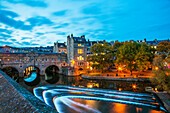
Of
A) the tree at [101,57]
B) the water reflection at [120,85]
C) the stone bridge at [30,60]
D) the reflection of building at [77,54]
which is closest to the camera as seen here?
the water reflection at [120,85]

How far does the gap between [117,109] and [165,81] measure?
9.94 m

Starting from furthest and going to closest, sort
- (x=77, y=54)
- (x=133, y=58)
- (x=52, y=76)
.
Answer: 1. (x=77, y=54)
2. (x=52, y=76)
3. (x=133, y=58)

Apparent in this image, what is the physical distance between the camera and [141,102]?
2128 centimetres

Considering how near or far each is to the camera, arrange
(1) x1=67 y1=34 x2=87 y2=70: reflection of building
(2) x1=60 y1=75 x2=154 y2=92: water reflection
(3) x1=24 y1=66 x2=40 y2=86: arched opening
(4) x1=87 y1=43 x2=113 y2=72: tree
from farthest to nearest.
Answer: (1) x1=67 y1=34 x2=87 y2=70: reflection of building < (4) x1=87 y1=43 x2=113 y2=72: tree < (3) x1=24 y1=66 x2=40 y2=86: arched opening < (2) x1=60 y1=75 x2=154 y2=92: water reflection

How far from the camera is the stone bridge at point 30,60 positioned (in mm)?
55691

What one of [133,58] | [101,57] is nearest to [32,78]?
[101,57]

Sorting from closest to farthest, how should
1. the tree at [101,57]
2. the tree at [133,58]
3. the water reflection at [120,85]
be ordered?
the water reflection at [120,85] → the tree at [133,58] → the tree at [101,57]

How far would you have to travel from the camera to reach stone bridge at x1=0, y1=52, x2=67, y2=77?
5569cm

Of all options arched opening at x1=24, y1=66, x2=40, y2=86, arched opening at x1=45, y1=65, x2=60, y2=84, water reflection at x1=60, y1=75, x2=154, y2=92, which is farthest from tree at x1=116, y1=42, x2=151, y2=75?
arched opening at x1=24, y1=66, x2=40, y2=86

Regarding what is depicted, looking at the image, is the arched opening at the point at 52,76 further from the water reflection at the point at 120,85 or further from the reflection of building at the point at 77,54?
the water reflection at the point at 120,85

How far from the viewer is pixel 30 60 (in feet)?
199

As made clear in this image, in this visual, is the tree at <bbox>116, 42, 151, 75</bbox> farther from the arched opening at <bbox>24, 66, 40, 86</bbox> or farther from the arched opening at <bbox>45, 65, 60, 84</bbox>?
the arched opening at <bbox>24, 66, 40, 86</bbox>

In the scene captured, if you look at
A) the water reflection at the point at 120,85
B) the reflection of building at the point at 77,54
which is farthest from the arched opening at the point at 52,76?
the water reflection at the point at 120,85

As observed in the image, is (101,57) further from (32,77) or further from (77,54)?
(32,77)
